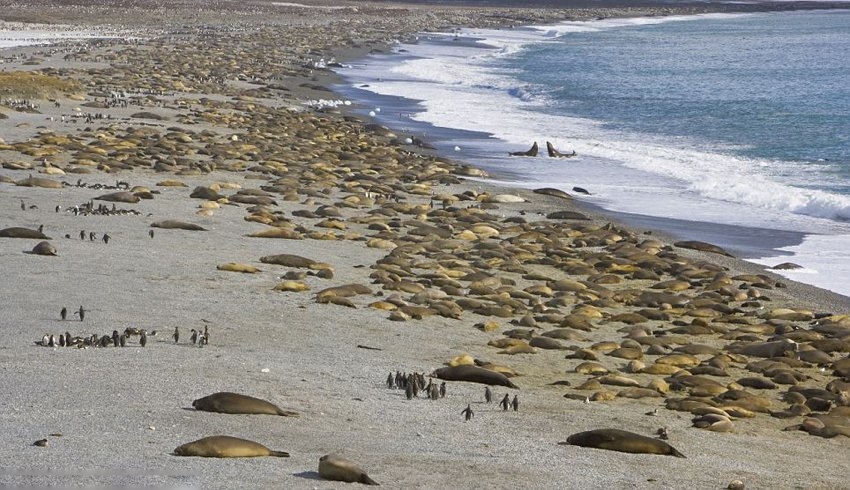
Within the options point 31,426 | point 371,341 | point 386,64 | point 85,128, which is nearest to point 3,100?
point 85,128

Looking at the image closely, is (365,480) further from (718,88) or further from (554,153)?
(718,88)

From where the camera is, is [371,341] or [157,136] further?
[157,136]

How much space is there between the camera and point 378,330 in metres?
9.65

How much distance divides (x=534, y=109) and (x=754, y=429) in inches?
1117

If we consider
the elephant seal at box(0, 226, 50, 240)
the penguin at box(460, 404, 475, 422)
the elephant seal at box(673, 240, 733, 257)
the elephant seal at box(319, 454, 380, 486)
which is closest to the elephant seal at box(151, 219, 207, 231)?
the elephant seal at box(0, 226, 50, 240)

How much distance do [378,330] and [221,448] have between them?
4.02 m

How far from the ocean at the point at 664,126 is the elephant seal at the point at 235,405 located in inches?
335

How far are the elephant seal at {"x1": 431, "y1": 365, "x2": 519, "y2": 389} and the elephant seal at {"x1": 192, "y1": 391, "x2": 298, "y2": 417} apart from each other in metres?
1.72

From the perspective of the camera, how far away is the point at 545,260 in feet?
44.3

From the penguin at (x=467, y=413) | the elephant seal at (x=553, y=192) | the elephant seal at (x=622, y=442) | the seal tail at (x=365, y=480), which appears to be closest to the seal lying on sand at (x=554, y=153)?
the elephant seal at (x=553, y=192)

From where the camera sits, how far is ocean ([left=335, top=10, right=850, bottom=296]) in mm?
18234

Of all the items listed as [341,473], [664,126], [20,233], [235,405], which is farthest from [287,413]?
[664,126]

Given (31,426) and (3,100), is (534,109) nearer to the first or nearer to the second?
(3,100)

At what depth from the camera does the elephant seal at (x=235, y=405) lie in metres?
6.59
